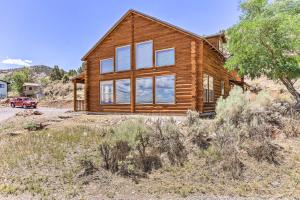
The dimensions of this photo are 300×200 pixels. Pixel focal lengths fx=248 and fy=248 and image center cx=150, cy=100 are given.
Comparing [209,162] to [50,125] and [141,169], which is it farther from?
[50,125]

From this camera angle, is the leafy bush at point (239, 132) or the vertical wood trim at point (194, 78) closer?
the leafy bush at point (239, 132)

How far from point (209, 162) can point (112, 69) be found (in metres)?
13.9

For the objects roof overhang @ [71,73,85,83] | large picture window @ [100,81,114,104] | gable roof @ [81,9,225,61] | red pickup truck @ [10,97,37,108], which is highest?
gable roof @ [81,9,225,61]

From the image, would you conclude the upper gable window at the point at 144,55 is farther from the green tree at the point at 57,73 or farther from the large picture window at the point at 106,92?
the green tree at the point at 57,73

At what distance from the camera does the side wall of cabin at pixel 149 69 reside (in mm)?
16078

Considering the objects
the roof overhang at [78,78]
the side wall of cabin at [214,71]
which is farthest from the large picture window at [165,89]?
the roof overhang at [78,78]

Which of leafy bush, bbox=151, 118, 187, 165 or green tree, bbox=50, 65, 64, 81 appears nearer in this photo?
leafy bush, bbox=151, 118, 187, 165

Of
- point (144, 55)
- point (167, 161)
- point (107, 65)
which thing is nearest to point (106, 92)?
point (107, 65)

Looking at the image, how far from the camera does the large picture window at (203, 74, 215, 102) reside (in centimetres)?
1746

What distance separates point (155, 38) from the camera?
1770 cm

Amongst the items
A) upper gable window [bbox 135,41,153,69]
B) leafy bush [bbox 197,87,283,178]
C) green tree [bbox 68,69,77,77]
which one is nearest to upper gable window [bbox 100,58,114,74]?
upper gable window [bbox 135,41,153,69]

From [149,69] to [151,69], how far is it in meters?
0.18

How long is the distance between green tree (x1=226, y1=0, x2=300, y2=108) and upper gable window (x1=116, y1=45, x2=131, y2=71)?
774 cm

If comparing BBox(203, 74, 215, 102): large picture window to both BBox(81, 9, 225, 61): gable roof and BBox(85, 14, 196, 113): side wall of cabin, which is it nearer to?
BBox(85, 14, 196, 113): side wall of cabin
